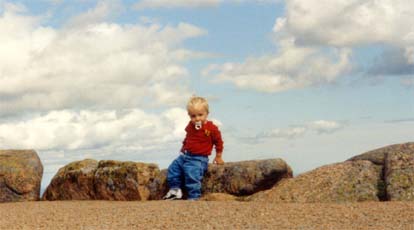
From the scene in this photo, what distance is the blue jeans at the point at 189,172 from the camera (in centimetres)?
1403

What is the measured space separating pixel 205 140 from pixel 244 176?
108 cm

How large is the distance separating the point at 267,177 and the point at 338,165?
146 cm

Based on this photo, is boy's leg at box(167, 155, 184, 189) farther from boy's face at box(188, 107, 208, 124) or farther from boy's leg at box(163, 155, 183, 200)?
boy's face at box(188, 107, 208, 124)

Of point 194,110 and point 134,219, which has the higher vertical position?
point 194,110

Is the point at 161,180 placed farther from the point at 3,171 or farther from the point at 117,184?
the point at 3,171

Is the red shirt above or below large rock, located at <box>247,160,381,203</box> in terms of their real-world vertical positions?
above

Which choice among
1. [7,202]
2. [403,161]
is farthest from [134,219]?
[7,202]

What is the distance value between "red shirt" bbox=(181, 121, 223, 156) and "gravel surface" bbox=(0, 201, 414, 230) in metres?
2.01

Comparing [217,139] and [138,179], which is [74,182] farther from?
[217,139]

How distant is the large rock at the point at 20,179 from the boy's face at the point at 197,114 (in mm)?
4685

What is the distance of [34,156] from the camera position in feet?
55.4

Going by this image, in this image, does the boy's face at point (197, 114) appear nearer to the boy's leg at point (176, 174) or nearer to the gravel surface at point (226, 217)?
the boy's leg at point (176, 174)

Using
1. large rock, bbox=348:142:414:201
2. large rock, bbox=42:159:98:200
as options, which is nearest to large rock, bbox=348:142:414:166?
large rock, bbox=348:142:414:201

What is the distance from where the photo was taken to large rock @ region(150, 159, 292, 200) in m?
13.9
